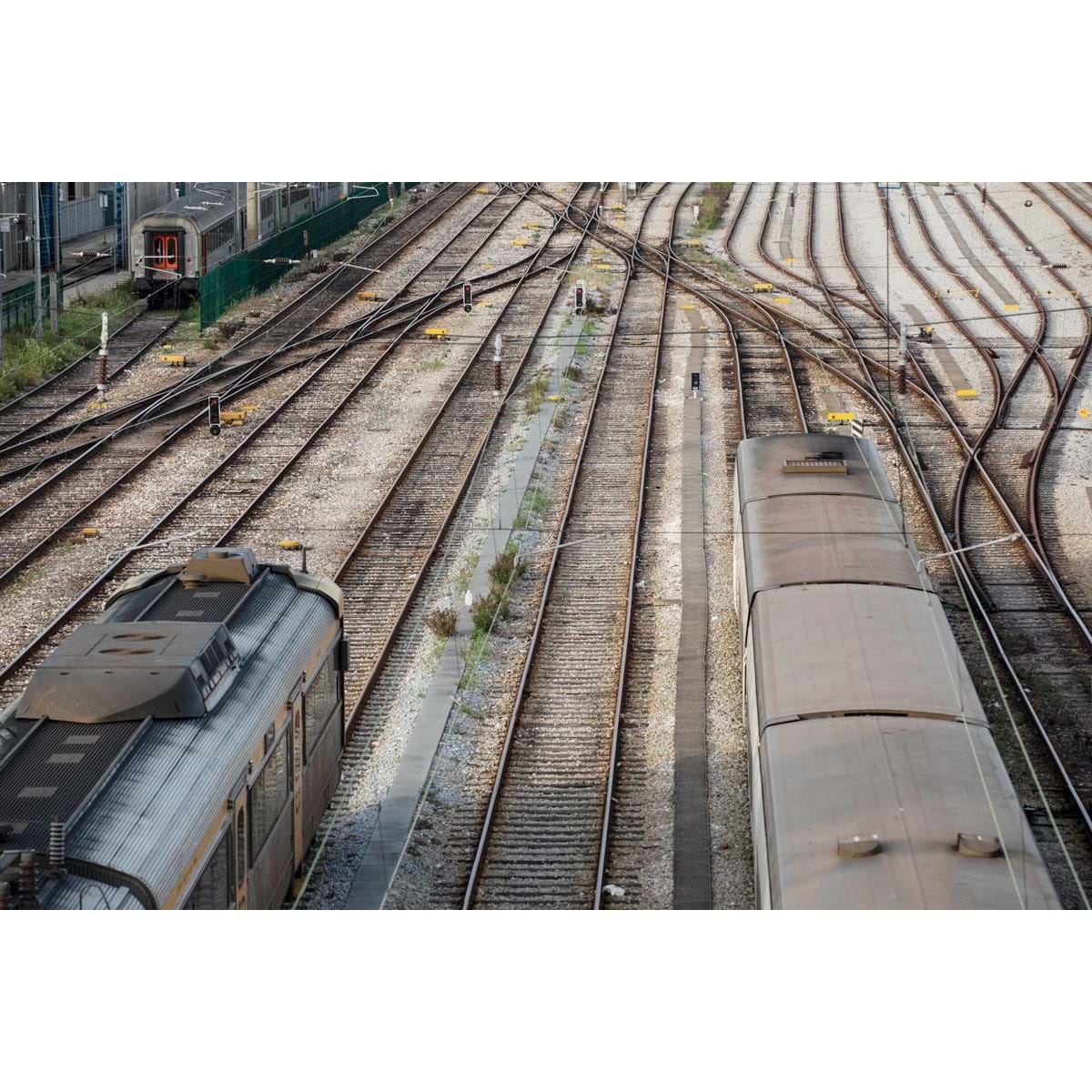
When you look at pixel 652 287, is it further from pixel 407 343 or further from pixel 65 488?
pixel 65 488

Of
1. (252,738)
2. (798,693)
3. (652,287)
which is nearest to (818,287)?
(652,287)

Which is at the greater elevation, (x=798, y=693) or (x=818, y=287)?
(x=818, y=287)

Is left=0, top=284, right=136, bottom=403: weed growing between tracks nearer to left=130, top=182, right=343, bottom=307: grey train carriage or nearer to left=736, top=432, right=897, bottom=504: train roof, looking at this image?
left=130, top=182, right=343, bottom=307: grey train carriage

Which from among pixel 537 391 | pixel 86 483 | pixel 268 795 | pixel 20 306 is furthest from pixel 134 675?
pixel 20 306

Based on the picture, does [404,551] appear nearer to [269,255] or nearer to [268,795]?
[268,795]

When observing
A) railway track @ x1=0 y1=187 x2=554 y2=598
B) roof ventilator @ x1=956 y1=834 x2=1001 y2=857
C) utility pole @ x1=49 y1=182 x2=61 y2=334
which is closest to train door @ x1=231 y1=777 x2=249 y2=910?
roof ventilator @ x1=956 y1=834 x2=1001 y2=857
